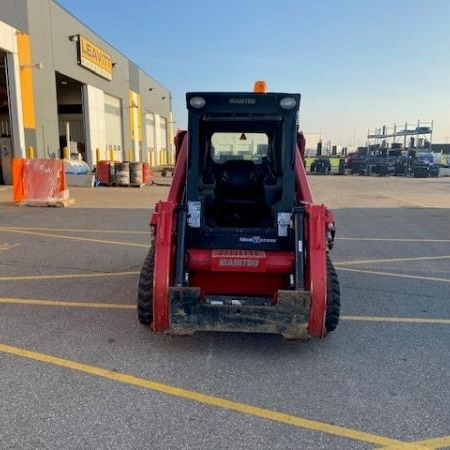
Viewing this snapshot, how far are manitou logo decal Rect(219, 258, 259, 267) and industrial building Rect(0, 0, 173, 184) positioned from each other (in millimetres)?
17403

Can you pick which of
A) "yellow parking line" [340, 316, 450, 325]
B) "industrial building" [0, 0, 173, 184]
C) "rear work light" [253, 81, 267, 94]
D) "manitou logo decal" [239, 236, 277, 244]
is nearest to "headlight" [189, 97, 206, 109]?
"rear work light" [253, 81, 267, 94]

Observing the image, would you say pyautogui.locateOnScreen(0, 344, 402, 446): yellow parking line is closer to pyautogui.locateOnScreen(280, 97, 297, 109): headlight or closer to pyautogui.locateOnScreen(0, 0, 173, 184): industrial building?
pyautogui.locateOnScreen(280, 97, 297, 109): headlight

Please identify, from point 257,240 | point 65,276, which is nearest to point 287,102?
point 257,240

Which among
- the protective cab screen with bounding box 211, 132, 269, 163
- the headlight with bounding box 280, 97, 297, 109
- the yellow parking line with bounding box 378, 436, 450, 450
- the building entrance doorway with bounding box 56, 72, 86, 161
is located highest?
the building entrance doorway with bounding box 56, 72, 86, 161

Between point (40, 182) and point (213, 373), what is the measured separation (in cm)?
1168

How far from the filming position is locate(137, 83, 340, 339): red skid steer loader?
149 inches

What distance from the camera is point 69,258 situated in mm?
7227

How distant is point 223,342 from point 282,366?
685 millimetres

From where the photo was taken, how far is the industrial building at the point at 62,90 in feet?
60.5

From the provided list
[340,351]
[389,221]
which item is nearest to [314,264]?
[340,351]

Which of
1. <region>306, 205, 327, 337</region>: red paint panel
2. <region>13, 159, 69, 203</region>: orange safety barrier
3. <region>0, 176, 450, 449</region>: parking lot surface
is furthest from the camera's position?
<region>13, 159, 69, 203</region>: orange safety barrier

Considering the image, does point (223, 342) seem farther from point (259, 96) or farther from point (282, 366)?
point (259, 96)

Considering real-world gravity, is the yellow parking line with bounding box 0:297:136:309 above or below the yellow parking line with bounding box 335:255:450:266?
above

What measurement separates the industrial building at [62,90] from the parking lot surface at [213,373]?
589 inches
